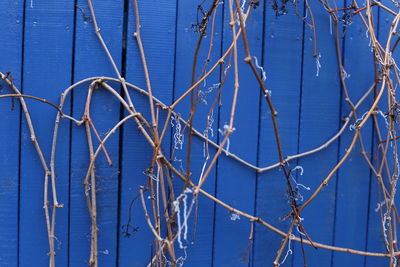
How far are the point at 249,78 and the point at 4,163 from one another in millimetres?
838

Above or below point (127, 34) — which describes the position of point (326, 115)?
below

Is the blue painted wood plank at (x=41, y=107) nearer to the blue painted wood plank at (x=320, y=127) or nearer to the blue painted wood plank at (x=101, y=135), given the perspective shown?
the blue painted wood plank at (x=101, y=135)

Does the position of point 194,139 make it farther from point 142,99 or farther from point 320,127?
point 320,127

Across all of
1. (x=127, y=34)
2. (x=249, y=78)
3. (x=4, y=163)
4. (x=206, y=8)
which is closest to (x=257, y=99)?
(x=249, y=78)

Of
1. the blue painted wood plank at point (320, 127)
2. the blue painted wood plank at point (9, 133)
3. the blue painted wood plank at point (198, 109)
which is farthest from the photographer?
the blue painted wood plank at point (320, 127)

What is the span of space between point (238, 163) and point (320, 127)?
13.0 inches

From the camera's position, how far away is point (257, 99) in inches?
76.4

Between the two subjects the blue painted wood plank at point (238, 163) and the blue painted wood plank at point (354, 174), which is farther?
the blue painted wood plank at point (354, 174)

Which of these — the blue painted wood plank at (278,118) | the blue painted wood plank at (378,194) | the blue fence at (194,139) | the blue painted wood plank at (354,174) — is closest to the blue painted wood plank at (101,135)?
the blue fence at (194,139)

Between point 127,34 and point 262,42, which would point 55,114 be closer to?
point 127,34

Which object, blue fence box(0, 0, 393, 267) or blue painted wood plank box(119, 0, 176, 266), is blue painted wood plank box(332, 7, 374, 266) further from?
blue painted wood plank box(119, 0, 176, 266)

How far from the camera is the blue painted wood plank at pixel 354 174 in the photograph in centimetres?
203

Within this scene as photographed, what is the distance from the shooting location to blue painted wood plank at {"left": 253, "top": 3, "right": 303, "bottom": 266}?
1954 millimetres

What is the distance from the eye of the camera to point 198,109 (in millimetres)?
1888
